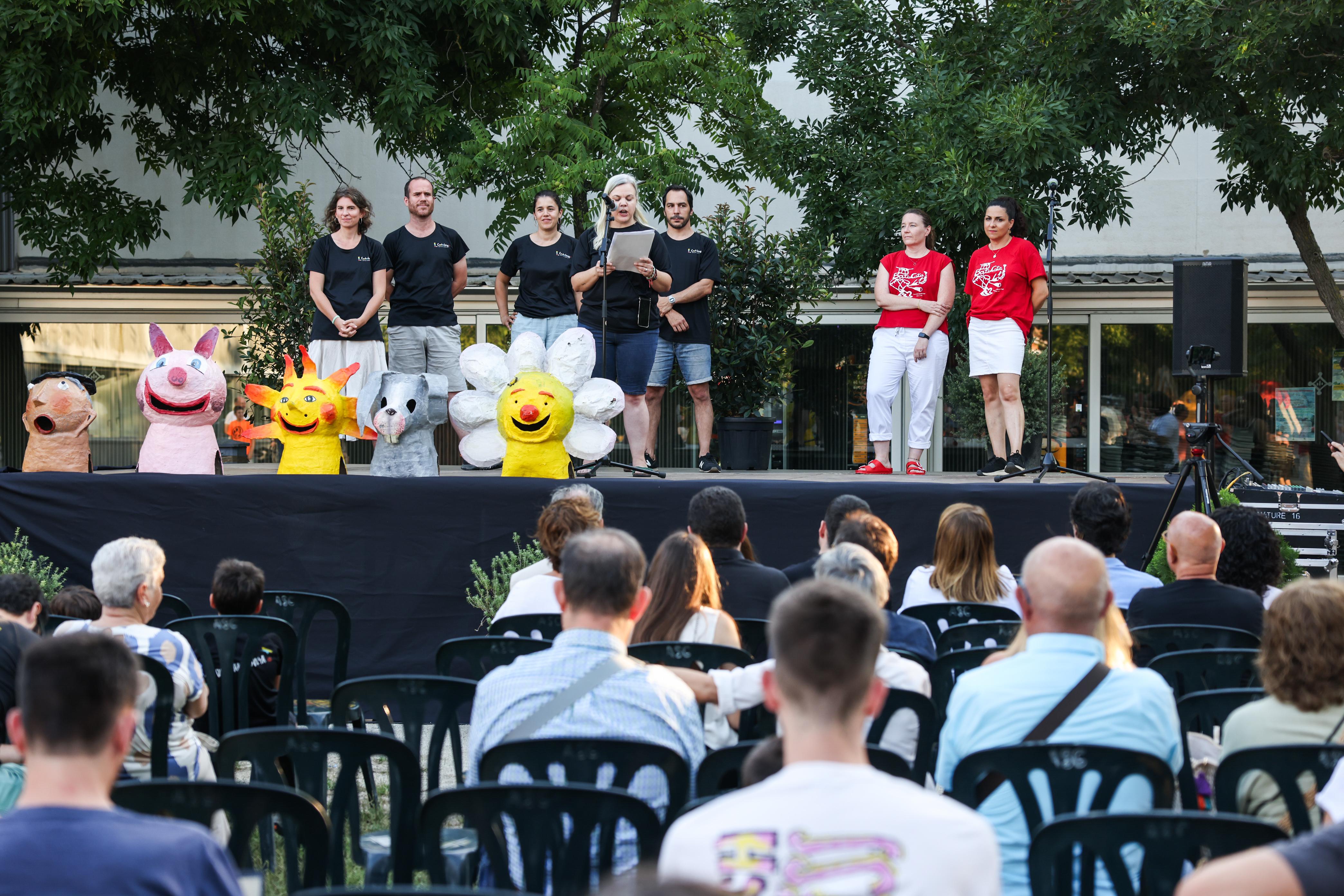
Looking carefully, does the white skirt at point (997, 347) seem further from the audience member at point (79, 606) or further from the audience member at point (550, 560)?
the audience member at point (79, 606)

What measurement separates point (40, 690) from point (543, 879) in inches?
36.9

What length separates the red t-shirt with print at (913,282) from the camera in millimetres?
7785

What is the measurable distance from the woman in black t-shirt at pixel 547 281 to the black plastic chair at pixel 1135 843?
244 inches

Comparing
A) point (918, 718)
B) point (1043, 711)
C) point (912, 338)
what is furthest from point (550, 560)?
point (912, 338)

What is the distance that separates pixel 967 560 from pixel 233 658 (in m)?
2.73

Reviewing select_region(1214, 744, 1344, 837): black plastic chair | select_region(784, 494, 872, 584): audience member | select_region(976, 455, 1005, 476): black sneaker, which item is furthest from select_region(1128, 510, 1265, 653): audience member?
select_region(976, 455, 1005, 476): black sneaker

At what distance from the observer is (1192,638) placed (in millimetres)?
3949

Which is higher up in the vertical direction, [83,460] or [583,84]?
[583,84]

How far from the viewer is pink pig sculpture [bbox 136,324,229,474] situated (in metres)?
7.12

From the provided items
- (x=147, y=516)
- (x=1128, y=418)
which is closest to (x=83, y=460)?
(x=147, y=516)

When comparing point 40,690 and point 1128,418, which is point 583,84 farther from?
point 40,690

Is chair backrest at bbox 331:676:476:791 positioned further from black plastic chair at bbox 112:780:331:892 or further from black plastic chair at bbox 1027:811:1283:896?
black plastic chair at bbox 1027:811:1283:896

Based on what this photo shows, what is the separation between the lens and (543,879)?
7.38ft

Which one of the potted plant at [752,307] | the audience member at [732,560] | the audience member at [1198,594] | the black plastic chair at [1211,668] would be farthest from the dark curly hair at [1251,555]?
the potted plant at [752,307]
